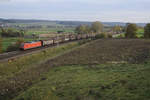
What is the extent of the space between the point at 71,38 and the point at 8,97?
2626 inches

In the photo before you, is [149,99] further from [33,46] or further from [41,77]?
[33,46]

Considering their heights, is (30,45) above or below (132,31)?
below

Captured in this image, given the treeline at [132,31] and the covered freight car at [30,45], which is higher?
the treeline at [132,31]

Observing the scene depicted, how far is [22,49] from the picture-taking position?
43719 millimetres

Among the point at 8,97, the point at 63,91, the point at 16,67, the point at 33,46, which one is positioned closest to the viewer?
the point at 63,91

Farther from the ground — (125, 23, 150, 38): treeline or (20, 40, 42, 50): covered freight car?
(125, 23, 150, 38): treeline

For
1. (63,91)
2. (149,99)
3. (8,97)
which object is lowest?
(8,97)

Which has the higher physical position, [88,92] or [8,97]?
[88,92]

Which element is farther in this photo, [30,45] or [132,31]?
[132,31]

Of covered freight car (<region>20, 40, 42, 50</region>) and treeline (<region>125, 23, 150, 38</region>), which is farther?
treeline (<region>125, 23, 150, 38</region>)

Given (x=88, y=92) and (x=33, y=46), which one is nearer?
(x=88, y=92)

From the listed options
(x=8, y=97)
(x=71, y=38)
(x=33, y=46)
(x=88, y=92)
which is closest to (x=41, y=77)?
(x=8, y=97)

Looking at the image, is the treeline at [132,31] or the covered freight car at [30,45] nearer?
the covered freight car at [30,45]

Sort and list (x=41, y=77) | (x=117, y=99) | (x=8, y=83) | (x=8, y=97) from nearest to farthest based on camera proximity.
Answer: (x=117, y=99) < (x=8, y=97) < (x=8, y=83) < (x=41, y=77)
